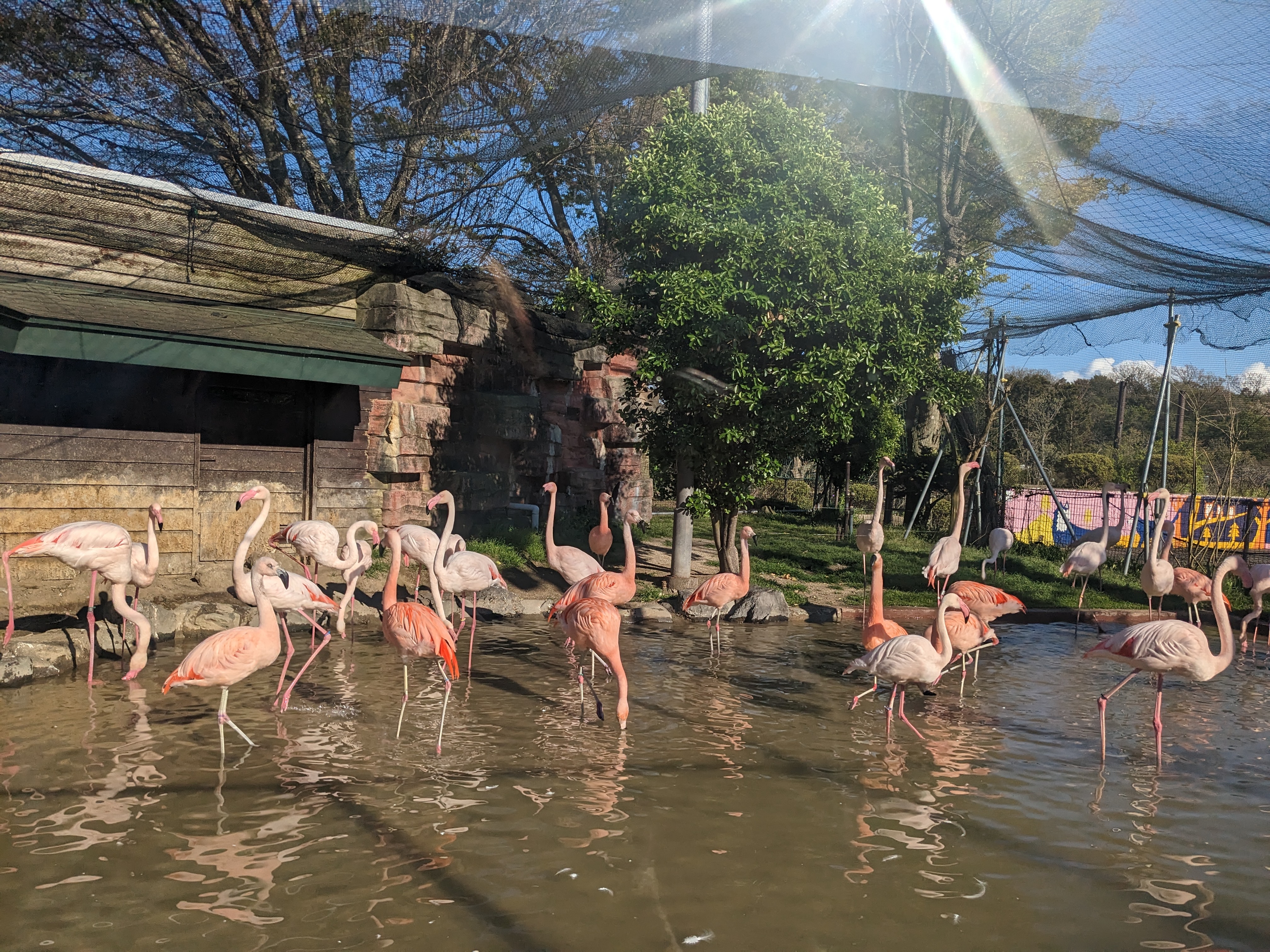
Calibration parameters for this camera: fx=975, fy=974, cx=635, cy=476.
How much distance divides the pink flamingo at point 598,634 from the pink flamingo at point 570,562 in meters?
2.65

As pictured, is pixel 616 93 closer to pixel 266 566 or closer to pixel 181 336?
pixel 266 566

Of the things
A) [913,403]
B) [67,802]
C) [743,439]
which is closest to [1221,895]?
[67,802]

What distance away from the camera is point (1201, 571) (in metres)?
15.1

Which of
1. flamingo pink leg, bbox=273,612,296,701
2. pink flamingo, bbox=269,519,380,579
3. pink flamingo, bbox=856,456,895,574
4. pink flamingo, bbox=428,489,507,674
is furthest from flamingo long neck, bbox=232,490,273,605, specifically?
pink flamingo, bbox=856,456,895,574

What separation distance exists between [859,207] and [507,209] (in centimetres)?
393

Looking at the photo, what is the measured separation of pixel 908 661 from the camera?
6484 mm

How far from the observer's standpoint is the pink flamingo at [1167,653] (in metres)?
6.23

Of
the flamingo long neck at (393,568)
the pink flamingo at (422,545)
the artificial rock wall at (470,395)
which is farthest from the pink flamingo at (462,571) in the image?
the artificial rock wall at (470,395)

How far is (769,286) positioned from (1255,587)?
6354 mm

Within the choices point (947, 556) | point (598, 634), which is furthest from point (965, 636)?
point (947, 556)

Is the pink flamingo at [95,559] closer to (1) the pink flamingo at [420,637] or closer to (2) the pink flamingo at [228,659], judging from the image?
(2) the pink flamingo at [228,659]

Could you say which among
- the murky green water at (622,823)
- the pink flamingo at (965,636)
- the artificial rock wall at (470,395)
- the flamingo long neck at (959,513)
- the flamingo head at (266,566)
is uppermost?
the artificial rock wall at (470,395)

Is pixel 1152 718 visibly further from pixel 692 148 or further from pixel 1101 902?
pixel 692 148

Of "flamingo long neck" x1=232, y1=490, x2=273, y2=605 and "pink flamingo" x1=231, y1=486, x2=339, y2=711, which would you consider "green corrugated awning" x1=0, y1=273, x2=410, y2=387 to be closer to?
"pink flamingo" x1=231, y1=486, x2=339, y2=711
